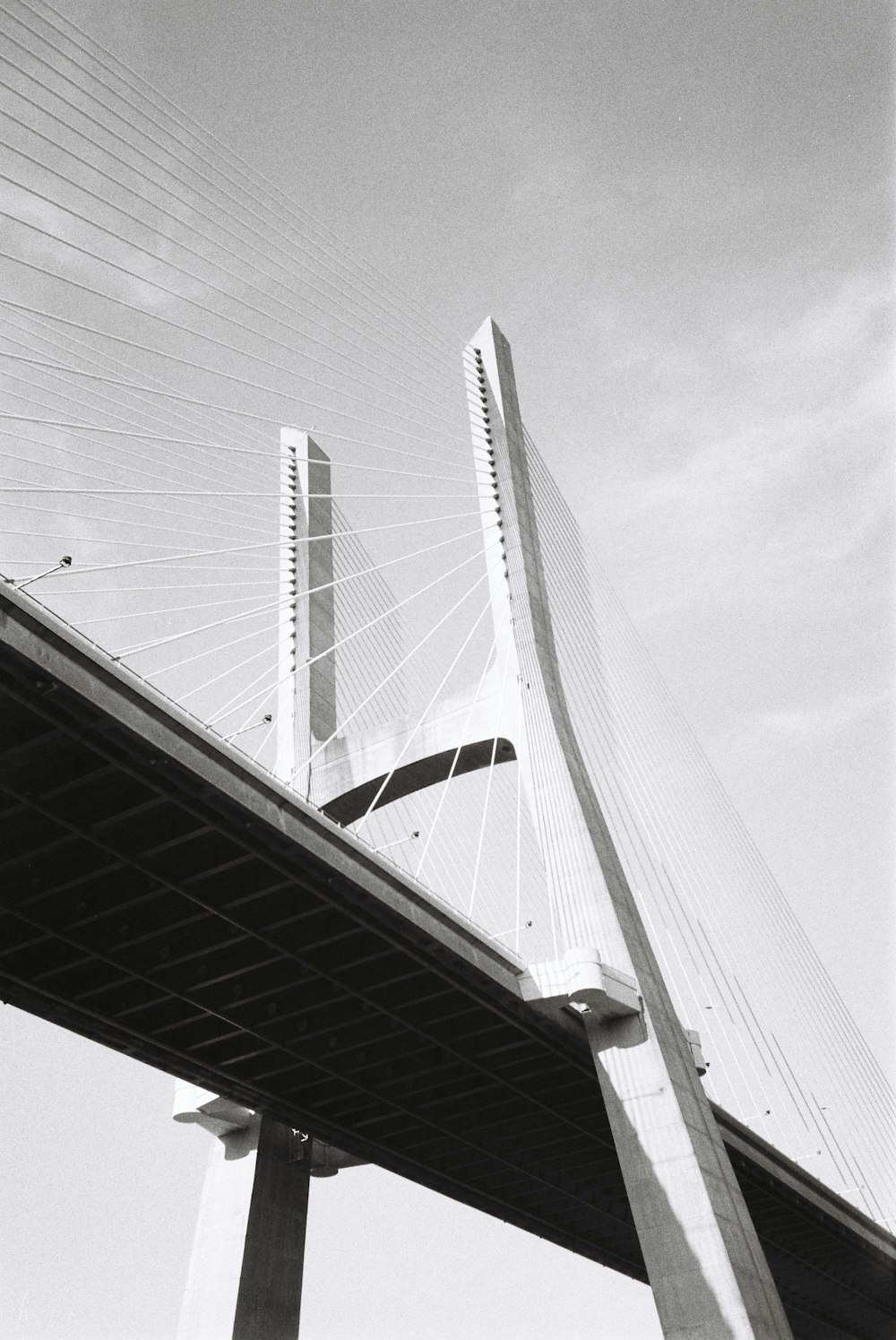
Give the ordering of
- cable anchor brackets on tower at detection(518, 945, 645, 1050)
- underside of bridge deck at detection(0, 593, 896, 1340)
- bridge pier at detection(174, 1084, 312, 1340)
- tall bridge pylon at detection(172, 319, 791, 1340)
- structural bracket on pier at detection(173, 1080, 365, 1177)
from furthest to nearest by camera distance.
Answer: structural bracket on pier at detection(173, 1080, 365, 1177)
bridge pier at detection(174, 1084, 312, 1340)
cable anchor brackets on tower at detection(518, 945, 645, 1050)
tall bridge pylon at detection(172, 319, 791, 1340)
underside of bridge deck at detection(0, 593, 896, 1340)

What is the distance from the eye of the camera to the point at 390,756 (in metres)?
24.0

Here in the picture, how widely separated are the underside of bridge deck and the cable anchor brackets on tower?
13.8 inches

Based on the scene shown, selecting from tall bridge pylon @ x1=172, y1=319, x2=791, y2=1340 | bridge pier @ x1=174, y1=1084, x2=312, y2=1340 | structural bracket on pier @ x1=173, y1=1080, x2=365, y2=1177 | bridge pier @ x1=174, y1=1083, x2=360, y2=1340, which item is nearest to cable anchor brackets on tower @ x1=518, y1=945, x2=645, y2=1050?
tall bridge pylon @ x1=172, y1=319, x2=791, y2=1340

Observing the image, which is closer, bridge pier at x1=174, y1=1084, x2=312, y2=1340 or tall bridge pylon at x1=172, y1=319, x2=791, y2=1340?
tall bridge pylon at x1=172, y1=319, x2=791, y2=1340

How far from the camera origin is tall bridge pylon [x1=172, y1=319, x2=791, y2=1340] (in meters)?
16.9

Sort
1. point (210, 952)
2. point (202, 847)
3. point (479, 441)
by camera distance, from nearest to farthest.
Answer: point (202, 847)
point (210, 952)
point (479, 441)

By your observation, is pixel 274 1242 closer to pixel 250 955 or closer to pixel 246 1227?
pixel 246 1227

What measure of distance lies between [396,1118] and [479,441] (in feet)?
40.6

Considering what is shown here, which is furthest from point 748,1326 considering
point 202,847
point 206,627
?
point 206,627

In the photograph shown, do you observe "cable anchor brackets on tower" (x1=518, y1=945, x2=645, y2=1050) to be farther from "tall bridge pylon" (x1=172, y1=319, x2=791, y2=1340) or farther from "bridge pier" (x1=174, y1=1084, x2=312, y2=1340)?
"bridge pier" (x1=174, y1=1084, x2=312, y2=1340)

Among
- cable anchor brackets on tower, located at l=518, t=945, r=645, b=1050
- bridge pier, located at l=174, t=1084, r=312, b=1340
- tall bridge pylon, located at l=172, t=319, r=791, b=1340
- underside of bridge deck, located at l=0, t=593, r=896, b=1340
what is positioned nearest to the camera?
underside of bridge deck, located at l=0, t=593, r=896, b=1340

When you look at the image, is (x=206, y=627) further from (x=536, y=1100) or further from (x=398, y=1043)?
(x=536, y=1100)

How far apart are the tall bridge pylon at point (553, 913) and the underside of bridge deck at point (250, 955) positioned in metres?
1.34

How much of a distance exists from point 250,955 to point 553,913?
14.7 ft
